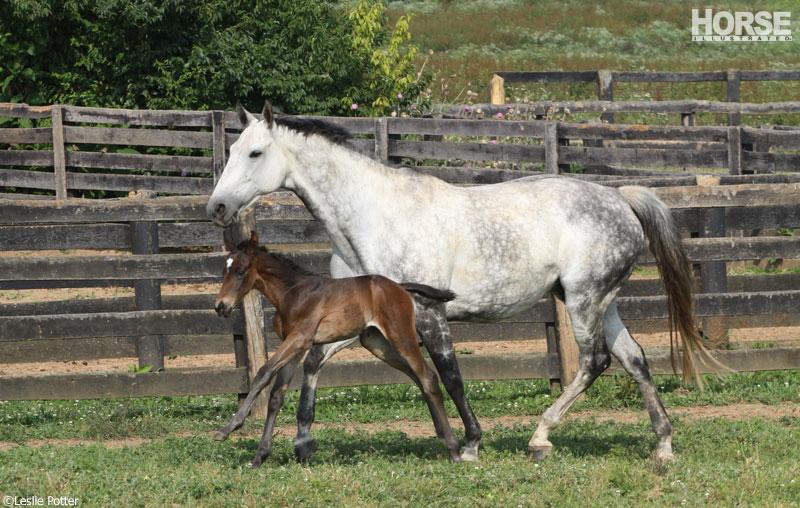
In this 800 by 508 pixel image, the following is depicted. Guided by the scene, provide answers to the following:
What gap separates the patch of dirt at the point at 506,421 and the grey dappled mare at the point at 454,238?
1160 mm

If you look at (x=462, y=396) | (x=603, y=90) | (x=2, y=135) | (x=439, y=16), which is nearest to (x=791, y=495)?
(x=462, y=396)

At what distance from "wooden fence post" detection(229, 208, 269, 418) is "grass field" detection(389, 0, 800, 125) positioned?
24662 millimetres

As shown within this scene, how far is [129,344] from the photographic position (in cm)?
906

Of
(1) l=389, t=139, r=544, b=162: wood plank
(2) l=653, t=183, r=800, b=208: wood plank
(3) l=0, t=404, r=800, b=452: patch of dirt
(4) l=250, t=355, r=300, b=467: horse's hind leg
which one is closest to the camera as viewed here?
(4) l=250, t=355, r=300, b=467: horse's hind leg

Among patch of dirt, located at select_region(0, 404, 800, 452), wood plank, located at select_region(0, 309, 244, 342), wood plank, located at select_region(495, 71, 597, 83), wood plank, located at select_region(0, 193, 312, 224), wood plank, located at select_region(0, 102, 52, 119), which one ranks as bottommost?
patch of dirt, located at select_region(0, 404, 800, 452)

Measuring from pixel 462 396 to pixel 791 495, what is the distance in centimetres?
205

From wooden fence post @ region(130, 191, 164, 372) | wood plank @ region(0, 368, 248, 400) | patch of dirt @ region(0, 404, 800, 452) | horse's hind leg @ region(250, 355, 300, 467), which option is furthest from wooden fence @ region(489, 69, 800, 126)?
horse's hind leg @ region(250, 355, 300, 467)

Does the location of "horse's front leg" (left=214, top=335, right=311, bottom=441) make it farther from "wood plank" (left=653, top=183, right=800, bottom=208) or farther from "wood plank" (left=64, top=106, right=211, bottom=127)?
"wood plank" (left=64, top=106, right=211, bottom=127)

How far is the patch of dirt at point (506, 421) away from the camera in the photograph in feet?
24.7

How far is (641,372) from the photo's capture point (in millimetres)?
6848

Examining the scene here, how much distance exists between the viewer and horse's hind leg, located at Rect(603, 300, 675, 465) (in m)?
6.61

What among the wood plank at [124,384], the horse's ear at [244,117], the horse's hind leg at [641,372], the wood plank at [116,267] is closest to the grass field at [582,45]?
the wood plank at [116,267]

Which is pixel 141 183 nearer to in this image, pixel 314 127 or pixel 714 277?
pixel 314 127

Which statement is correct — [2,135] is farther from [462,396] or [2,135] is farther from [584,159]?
[462,396]
